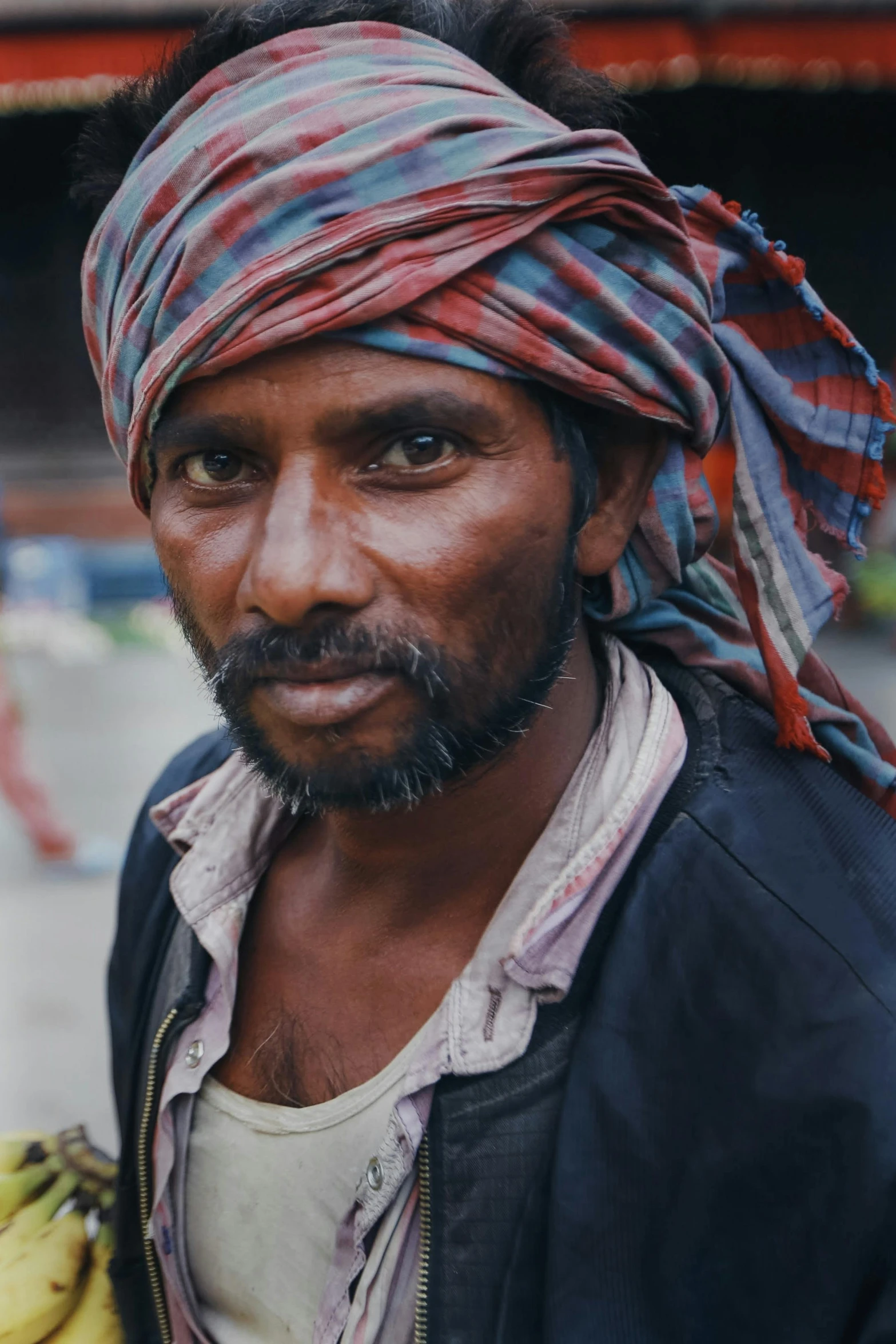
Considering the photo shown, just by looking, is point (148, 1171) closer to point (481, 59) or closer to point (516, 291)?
point (516, 291)

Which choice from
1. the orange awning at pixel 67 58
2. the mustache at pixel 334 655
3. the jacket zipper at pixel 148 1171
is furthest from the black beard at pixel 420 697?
the orange awning at pixel 67 58

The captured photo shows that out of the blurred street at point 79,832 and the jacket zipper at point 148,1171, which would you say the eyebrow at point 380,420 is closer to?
the blurred street at point 79,832

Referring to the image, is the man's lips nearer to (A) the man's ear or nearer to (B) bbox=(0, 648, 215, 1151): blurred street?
(A) the man's ear

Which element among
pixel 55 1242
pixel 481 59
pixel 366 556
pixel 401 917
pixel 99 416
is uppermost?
pixel 481 59

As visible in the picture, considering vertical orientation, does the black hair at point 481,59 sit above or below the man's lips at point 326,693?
above

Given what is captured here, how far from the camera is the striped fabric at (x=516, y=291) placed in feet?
3.98

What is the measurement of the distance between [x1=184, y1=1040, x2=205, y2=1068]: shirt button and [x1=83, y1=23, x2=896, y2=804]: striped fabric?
73cm

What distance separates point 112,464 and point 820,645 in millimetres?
5721

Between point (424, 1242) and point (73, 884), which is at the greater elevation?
point (424, 1242)

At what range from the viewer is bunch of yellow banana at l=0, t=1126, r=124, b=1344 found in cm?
166

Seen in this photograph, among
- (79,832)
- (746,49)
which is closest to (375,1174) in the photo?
(79,832)

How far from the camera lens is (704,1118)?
3.97ft

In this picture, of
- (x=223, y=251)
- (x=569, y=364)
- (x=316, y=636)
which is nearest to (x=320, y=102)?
(x=223, y=251)

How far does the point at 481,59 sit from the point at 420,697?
77 cm
